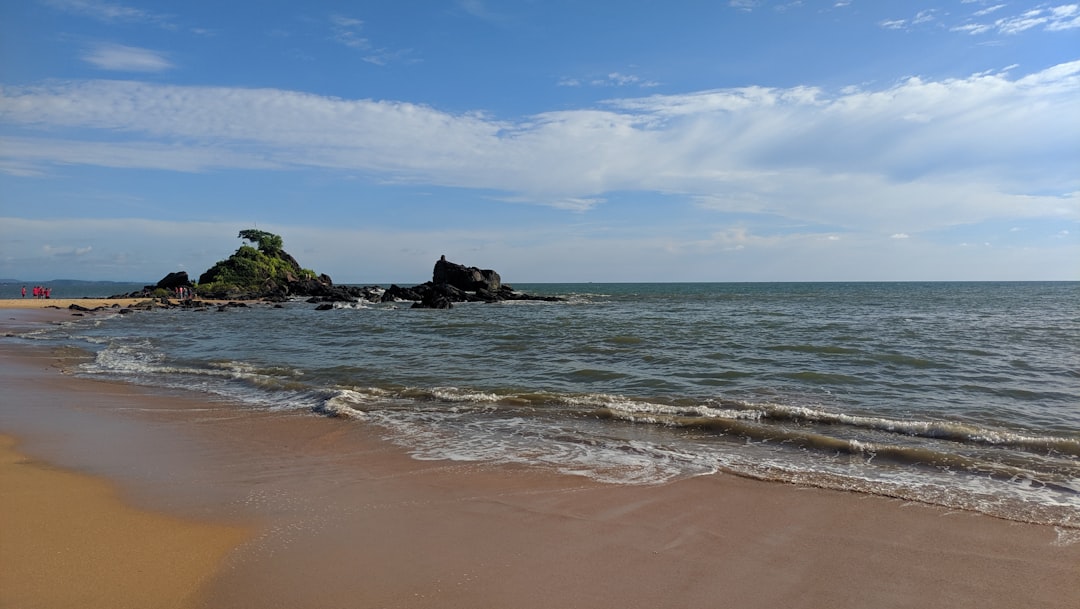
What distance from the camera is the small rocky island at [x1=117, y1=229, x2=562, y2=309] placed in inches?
2277

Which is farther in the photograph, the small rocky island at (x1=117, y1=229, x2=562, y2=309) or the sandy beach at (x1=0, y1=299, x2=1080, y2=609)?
the small rocky island at (x1=117, y1=229, x2=562, y2=309)

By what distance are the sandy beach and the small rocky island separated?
156 feet

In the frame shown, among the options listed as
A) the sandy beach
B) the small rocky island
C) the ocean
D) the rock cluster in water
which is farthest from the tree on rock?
the sandy beach

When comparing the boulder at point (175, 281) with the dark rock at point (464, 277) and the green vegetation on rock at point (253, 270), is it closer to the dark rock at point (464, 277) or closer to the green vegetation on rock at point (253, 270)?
the green vegetation on rock at point (253, 270)

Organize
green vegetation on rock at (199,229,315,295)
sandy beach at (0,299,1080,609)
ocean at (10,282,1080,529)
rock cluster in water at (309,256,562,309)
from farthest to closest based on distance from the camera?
green vegetation on rock at (199,229,315,295) → rock cluster in water at (309,256,562,309) → ocean at (10,282,1080,529) → sandy beach at (0,299,1080,609)

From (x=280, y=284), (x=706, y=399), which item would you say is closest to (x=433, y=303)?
(x=280, y=284)

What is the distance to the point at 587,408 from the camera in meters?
9.72

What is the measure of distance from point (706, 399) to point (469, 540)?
6662mm

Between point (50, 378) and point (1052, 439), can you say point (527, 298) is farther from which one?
point (1052, 439)

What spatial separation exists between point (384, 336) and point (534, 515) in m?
18.6

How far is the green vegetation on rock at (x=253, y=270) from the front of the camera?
6600 cm

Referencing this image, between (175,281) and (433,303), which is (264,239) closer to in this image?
(175,281)

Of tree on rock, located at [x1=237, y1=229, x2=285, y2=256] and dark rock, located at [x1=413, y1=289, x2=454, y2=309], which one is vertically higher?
tree on rock, located at [x1=237, y1=229, x2=285, y2=256]

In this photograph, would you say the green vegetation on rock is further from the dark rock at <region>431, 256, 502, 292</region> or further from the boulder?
the dark rock at <region>431, 256, 502, 292</region>
